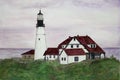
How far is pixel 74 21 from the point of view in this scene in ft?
44.5

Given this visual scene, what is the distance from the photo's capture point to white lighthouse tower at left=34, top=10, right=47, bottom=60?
14.8 metres

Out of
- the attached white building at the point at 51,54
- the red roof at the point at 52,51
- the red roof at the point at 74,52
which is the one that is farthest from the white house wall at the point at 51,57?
the red roof at the point at 74,52

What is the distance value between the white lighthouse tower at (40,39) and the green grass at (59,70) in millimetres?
382

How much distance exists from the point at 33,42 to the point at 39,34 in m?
0.67

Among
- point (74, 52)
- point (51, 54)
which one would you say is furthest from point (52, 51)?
point (74, 52)

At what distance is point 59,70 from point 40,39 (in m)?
1.14

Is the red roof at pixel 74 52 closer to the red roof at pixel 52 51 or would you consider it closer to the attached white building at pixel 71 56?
the attached white building at pixel 71 56

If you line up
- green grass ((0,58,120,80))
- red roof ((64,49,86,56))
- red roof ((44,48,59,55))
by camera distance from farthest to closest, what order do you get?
red roof ((64,49,86,56)) → red roof ((44,48,59,55)) → green grass ((0,58,120,80))

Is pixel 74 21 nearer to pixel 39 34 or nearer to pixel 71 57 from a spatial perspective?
pixel 39 34

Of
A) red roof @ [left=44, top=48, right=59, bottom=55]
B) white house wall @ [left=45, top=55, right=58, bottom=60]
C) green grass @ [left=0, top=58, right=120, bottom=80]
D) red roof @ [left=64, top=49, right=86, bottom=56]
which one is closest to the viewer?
green grass @ [left=0, top=58, right=120, bottom=80]

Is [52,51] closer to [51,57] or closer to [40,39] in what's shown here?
[40,39]

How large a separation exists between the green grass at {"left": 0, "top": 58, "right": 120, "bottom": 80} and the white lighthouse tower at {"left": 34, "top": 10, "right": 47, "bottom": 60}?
0.38 m

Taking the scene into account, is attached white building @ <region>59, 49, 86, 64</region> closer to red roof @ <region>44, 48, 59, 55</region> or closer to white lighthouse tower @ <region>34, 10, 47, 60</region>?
red roof @ <region>44, 48, 59, 55</region>

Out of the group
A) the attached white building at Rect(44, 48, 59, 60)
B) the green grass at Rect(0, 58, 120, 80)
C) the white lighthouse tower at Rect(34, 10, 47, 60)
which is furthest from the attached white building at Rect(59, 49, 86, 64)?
the white lighthouse tower at Rect(34, 10, 47, 60)
